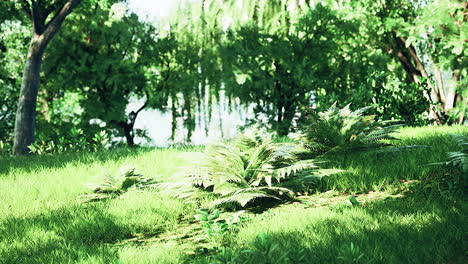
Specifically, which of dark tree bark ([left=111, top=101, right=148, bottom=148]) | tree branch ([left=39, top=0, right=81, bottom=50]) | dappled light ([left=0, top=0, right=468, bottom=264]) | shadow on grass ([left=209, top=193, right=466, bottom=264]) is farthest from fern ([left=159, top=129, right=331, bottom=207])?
dark tree bark ([left=111, top=101, right=148, bottom=148])

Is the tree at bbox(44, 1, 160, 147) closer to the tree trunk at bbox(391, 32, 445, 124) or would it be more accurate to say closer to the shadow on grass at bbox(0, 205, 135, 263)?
the tree trunk at bbox(391, 32, 445, 124)

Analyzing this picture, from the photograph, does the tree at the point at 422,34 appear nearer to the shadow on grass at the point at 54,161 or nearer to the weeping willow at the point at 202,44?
the weeping willow at the point at 202,44

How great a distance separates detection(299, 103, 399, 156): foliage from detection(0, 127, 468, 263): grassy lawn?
25 centimetres

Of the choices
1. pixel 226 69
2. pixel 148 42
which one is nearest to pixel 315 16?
pixel 226 69

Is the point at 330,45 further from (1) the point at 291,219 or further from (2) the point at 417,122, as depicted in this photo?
(1) the point at 291,219

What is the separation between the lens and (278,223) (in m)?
3.84

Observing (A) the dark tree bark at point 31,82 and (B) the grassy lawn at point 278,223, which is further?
(A) the dark tree bark at point 31,82

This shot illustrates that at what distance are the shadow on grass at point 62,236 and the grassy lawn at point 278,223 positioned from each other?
0.01m

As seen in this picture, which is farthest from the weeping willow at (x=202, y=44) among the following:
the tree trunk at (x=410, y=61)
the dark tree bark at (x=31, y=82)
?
the dark tree bark at (x=31, y=82)

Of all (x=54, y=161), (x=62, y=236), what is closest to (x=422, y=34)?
(x=54, y=161)

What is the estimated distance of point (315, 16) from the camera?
582 inches

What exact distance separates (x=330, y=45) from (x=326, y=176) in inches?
466

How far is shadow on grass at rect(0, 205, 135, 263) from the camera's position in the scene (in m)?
3.57

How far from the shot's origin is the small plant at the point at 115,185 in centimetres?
545
